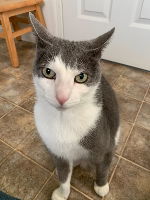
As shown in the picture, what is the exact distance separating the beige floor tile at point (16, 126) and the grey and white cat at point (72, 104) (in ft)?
1.29

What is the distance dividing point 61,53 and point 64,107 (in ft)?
0.48

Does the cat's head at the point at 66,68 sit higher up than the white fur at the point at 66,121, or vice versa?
the cat's head at the point at 66,68

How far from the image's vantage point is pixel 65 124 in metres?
0.59

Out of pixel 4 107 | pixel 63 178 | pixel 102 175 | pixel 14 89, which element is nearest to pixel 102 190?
pixel 102 175

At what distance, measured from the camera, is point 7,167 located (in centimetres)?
92

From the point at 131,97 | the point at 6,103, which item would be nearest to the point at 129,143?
the point at 131,97

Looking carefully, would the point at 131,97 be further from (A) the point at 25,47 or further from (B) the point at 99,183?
(A) the point at 25,47

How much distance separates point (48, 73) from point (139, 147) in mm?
723

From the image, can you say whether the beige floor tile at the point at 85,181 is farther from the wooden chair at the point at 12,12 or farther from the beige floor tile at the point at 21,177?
the wooden chair at the point at 12,12

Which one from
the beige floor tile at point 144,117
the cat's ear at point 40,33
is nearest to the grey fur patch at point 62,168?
the cat's ear at point 40,33

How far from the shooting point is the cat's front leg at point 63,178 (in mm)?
722

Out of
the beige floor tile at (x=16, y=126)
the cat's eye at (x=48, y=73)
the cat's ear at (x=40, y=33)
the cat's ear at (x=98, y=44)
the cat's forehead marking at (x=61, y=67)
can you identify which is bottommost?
the beige floor tile at (x=16, y=126)

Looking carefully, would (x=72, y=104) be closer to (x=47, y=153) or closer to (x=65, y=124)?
(x=65, y=124)

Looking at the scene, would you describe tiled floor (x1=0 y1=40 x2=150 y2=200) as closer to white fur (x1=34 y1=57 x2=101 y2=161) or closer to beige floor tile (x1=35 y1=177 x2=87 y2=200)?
beige floor tile (x1=35 y1=177 x2=87 y2=200)
